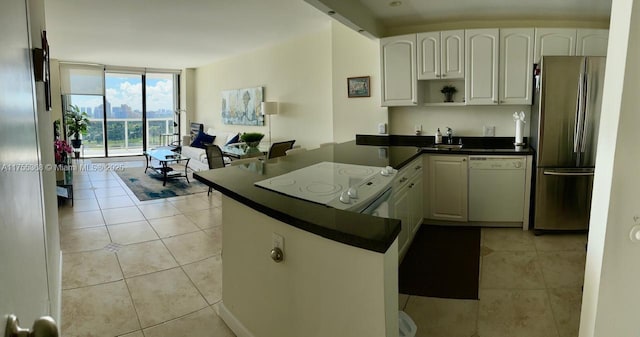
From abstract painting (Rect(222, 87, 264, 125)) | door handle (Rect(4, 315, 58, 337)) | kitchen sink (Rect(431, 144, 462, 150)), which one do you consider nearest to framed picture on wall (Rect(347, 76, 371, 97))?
kitchen sink (Rect(431, 144, 462, 150))

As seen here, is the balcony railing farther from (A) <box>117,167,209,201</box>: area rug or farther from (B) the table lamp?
(B) the table lamp

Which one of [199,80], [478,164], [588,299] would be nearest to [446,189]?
[478,164]

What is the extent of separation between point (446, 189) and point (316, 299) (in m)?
2.88

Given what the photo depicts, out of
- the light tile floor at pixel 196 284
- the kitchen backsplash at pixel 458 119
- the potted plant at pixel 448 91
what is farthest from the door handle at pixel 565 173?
the potted plant at pixel 448 91

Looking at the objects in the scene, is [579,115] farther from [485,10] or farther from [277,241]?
[277,241]

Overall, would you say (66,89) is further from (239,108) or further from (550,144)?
(550,144)

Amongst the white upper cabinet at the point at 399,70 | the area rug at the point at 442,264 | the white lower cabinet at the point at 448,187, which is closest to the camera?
the area rug at the point at 442,264

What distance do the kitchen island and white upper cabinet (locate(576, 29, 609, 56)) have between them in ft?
11.9

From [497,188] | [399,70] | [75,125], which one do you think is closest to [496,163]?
[497,188]

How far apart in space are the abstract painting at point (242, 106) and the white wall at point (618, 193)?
619cm

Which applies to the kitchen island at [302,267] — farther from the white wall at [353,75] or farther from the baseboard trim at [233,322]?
the white wall at [353,75]

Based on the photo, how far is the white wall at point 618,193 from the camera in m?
1.53

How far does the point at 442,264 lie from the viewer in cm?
321

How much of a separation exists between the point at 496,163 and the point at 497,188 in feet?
0.88
